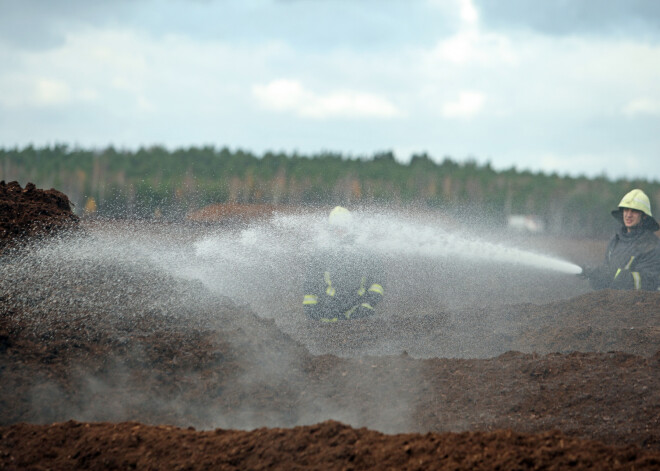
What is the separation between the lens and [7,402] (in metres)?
5.95

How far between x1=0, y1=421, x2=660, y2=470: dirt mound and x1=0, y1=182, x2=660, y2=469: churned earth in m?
0.01

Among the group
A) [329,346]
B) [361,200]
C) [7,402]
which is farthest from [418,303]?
[361,200]

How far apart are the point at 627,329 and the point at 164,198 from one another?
2560 centimetres

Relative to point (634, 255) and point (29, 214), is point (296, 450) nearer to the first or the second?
point (29, 214)

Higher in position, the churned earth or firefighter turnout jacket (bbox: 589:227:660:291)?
A: firefighter turnout jacket (bbox: 589:227:660:291)

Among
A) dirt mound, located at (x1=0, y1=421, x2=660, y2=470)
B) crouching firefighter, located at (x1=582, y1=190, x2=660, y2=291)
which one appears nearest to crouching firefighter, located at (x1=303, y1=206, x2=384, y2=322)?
crouching firefighter, located at (x1=582, y1=190, x2=660, y2=291)

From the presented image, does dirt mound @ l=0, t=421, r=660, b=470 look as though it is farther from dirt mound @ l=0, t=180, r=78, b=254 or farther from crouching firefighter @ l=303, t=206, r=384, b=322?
crouching firefighter @ l=303, t=206, r=384, b=322

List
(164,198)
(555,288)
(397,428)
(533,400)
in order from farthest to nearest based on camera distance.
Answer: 1. (164,198)
2. (555,288)
3. (533,400)
4. (397,428)

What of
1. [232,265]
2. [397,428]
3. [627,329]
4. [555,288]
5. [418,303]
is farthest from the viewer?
[555,288]

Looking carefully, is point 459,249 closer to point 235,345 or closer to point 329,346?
point 329,346

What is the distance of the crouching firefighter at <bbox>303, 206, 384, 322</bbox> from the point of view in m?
10.8

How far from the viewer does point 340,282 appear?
1107 cm

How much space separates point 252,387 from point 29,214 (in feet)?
15.0

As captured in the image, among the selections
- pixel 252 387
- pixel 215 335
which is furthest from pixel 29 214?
pixel 252 387
